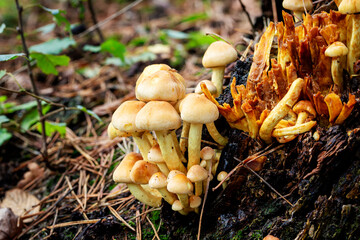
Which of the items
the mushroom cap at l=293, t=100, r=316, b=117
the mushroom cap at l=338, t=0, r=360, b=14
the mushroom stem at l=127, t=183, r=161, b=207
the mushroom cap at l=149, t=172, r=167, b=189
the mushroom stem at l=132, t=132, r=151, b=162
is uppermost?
the mushroom cap at l=338, t=0, r=360, b=14

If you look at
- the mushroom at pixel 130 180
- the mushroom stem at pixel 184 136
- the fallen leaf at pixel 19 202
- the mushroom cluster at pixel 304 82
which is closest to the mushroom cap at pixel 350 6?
the mushroom cluster at pixel 304 82

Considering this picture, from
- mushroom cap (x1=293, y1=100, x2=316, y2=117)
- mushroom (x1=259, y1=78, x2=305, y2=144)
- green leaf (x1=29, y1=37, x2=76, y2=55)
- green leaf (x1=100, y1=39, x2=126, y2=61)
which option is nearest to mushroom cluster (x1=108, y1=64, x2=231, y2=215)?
mushroom (x1=259, y1=78, x2=305, y2=144)

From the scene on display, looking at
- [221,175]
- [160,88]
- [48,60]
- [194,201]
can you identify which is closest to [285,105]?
[221,175]

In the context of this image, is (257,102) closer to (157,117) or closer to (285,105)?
(285,105)

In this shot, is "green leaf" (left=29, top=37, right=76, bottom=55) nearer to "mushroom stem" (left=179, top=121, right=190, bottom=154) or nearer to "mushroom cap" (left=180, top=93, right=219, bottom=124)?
"mushroom stem" (left=179, top=121, right=190, bottom=154)

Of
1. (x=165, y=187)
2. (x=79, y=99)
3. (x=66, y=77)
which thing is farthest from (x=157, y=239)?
(x=66, y=77)

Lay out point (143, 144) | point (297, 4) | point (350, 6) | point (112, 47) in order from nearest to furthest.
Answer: point (350, 6) → point (297, 4) → point (143, 144) → point (112, 47)
